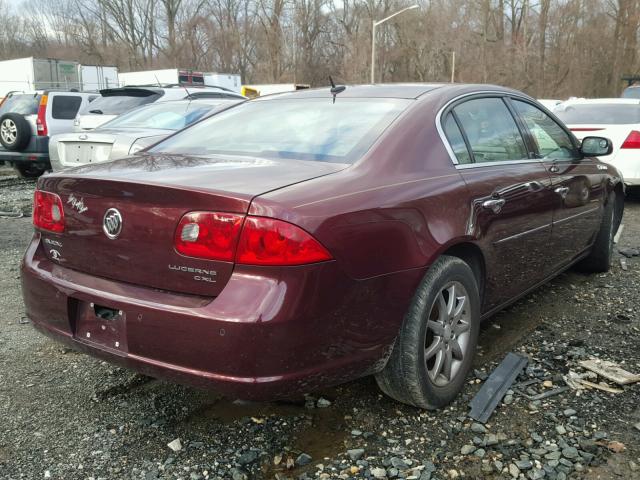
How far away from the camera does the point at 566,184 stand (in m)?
3.88

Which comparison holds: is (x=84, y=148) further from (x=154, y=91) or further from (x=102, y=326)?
(x=102, y=326)

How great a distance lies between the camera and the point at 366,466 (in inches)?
93.4

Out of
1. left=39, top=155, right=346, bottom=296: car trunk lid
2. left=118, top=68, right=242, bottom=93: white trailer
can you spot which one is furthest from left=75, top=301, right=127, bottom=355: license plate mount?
left=118, top=68, right=242, bottom=93: white trailer

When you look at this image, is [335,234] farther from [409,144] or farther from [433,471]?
[433,471]

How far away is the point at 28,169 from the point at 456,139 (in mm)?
10418

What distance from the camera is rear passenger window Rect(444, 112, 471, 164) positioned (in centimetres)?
298

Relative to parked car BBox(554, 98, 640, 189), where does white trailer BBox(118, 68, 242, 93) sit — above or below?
above

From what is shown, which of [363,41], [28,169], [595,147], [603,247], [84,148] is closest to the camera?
[595,147]

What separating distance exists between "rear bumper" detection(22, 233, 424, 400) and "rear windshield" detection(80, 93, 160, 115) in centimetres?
727

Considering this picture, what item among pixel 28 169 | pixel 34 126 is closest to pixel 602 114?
pixel 34 126

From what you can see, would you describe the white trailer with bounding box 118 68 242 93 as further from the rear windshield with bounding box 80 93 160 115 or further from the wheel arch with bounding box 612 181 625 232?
the wheel arch with bounding box 612 181 625 232

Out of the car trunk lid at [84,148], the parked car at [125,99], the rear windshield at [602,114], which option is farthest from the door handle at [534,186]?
the parked car at [125,99]

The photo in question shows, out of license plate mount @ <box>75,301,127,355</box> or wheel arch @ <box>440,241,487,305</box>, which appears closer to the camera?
license plate mount @ <box>75,301,127,355</box>

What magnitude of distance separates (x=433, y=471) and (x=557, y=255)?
2103 millimetres
